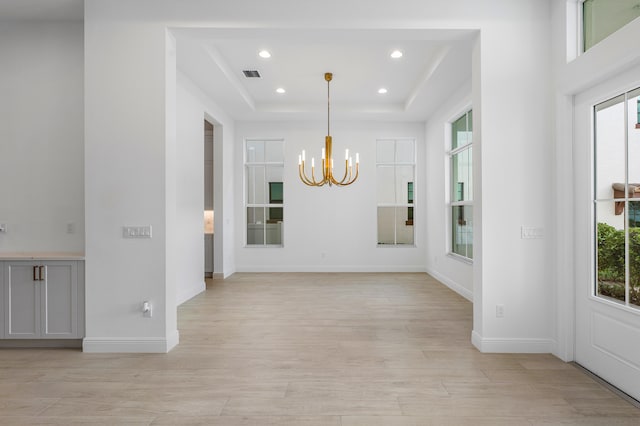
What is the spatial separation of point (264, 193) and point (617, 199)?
6259 millimetres

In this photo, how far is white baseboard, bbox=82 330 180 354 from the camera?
3.48 m

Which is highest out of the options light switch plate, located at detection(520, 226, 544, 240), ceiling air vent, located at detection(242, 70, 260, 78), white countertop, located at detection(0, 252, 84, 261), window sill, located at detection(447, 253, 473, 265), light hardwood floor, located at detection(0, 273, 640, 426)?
ceiling air vent, located at detection(242, 70, 260, 78)

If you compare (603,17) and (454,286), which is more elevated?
(603,17)

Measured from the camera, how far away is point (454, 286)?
6141 millimetres

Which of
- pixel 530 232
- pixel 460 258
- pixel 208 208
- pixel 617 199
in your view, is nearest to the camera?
pixel 617 199

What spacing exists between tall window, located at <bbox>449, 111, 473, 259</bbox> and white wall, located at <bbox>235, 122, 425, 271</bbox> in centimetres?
143

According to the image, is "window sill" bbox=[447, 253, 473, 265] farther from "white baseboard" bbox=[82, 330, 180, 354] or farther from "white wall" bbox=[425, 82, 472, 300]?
"white baseboard" bbox=[82, 330, 180, 354]

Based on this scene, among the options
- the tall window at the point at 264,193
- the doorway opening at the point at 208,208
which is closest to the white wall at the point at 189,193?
the doorway opening at the point at 208,208

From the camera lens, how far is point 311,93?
6.66 meters

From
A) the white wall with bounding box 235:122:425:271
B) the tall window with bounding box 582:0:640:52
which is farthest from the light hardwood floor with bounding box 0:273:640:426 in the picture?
the white wall with bounding box 235:122:425:271

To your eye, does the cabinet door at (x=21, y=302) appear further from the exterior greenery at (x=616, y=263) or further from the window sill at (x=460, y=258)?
the window sill at (x=460, y=258)

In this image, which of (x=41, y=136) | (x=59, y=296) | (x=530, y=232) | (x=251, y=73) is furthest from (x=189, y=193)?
(x=530, y=232)

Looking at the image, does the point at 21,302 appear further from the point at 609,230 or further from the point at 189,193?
the point at 609,230

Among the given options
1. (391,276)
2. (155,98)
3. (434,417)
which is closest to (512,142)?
(434,417)
